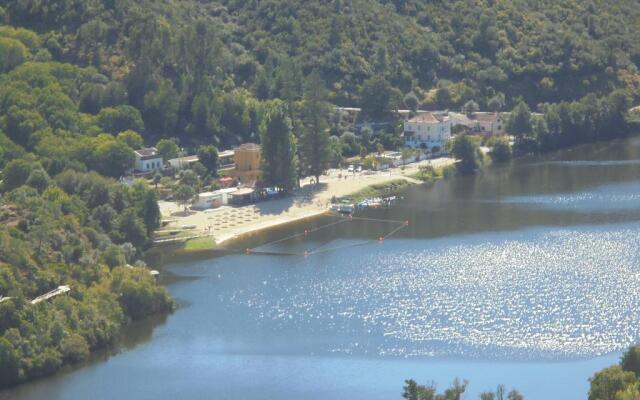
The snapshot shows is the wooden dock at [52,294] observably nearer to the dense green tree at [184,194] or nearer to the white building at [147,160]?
the dense green tree at [184,194]

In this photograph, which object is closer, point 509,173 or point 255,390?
point 255,390

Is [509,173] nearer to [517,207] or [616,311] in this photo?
[517,207]

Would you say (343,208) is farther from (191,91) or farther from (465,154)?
(191,91)

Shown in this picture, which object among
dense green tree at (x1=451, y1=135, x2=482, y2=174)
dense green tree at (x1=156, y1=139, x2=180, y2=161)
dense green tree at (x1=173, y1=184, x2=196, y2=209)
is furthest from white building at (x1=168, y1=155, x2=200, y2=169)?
dense green tree at (x1=451, y1=135, x2=482, y2=174)

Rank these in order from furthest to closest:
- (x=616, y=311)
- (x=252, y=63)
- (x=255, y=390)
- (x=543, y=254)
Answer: (x=252, y=63)
(x=543, y=254)
(x=616, y=311)
(x=255, y=390)

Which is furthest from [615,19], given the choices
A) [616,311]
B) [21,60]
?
[616,311]

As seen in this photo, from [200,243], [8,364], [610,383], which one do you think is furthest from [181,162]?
[610,383]

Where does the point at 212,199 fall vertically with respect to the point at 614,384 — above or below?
above
